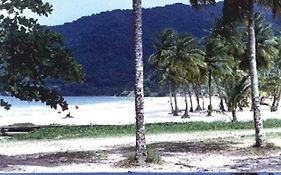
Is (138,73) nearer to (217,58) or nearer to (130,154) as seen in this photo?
(130,154)

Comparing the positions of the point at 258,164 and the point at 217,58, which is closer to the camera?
the point at 258,164

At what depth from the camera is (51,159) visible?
626 inches

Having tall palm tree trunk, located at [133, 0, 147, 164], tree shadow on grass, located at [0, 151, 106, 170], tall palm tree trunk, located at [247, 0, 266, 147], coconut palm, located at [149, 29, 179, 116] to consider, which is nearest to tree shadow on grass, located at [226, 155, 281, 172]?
tall palm tree trunk, located at [247, 0, 266, 147]

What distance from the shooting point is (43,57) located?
13.2m

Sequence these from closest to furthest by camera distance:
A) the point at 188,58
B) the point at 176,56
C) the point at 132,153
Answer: the point at 132,153 → the point at 188,58 → the point at 176,56

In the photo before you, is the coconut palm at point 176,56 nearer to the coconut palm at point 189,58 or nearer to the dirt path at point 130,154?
the coconut palm at point 189,58

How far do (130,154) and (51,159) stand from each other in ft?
7.68

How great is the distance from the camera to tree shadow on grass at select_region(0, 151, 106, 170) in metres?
14.9

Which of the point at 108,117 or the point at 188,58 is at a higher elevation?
the point at 188,58

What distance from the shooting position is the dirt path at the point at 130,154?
13.6 meters

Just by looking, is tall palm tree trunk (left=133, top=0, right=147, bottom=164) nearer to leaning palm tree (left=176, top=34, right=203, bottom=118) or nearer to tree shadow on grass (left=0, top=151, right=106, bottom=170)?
tree shadow on grass (left=0, top=151, right=106, bottom=170)

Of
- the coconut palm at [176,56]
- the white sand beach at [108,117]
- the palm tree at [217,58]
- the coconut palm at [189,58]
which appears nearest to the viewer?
the white sand beach at [108,117]

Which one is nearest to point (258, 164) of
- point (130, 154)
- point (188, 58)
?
point (130, 154)

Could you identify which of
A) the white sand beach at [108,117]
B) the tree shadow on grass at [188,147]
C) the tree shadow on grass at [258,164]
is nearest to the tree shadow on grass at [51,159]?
the tree shadow on grass at [188,147]
